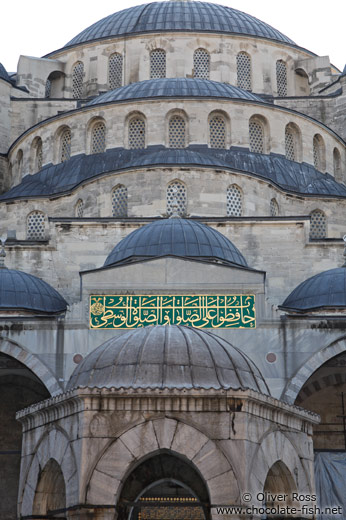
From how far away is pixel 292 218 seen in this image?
87.2 feet

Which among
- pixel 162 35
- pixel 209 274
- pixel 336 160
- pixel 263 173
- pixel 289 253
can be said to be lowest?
pixel 209 274

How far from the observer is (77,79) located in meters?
38.2

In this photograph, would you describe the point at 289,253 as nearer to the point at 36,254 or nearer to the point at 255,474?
the point at 36,254

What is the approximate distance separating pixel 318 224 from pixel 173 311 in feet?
29.2

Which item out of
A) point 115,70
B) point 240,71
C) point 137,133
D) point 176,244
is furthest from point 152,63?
point 176,244

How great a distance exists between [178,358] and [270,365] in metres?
12.1

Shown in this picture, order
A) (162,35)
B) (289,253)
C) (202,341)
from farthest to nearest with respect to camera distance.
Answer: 1. (162,35)
2. (289,253)
3. (202,341)

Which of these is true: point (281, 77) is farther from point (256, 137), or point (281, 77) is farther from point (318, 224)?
point (318, 224)

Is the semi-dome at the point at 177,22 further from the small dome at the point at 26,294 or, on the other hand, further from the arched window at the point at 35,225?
the small dome at the point at 26,294

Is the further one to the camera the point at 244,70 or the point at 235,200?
the point at 244,70

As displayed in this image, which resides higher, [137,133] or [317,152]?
[317,152]

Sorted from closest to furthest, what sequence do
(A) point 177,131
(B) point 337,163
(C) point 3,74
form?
(A) point 177,131 → (B) point 337,163 → (C) point 3,74

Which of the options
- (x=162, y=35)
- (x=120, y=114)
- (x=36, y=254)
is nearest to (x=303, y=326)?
(x=36, y=254)

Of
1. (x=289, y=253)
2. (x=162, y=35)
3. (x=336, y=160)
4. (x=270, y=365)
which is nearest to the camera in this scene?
(x=270, y=365)
